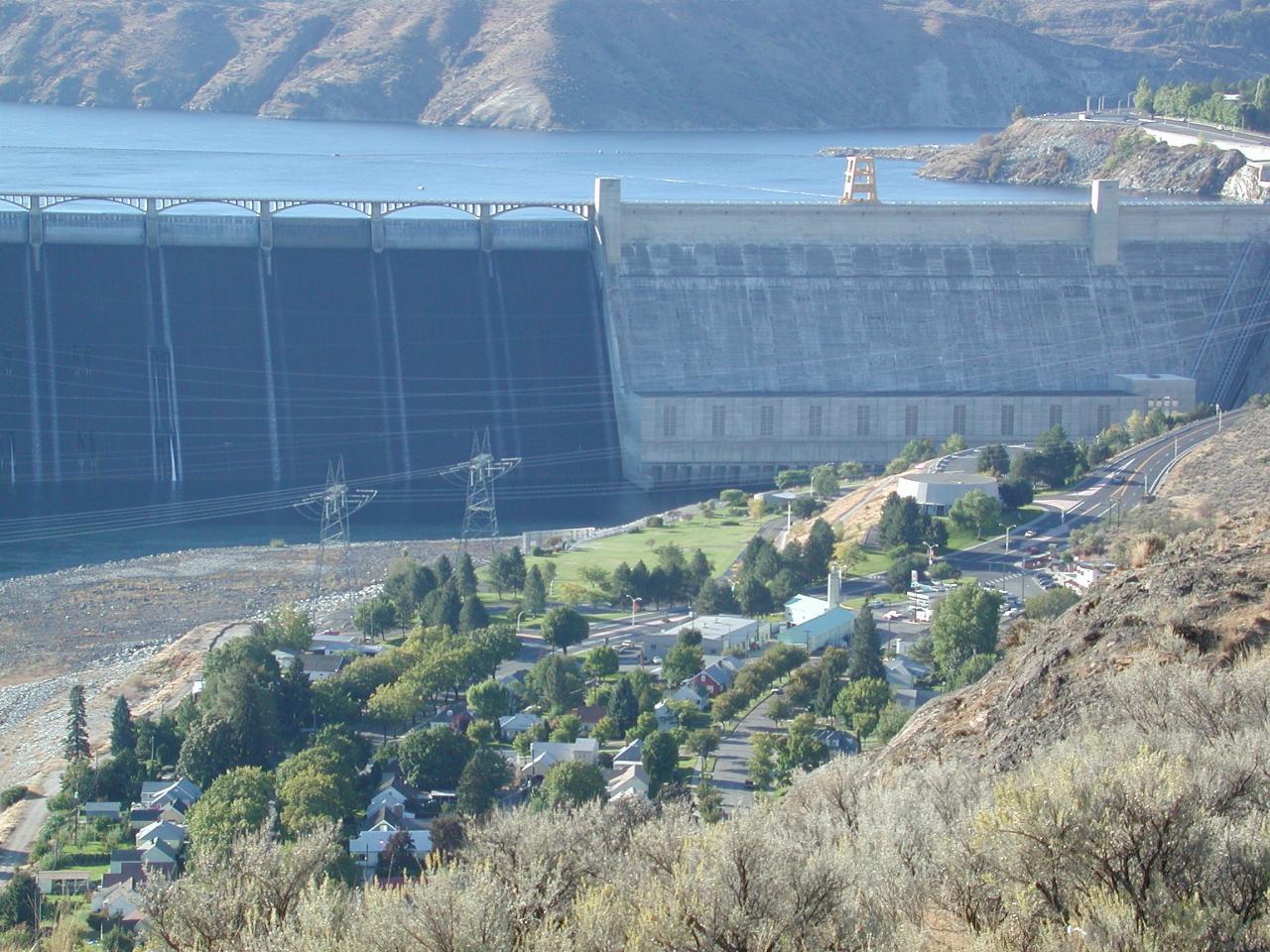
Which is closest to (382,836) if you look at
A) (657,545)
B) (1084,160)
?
(657,545)

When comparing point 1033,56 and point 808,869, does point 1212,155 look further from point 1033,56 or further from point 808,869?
point 808,869

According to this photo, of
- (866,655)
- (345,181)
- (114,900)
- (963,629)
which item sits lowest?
(114,900)

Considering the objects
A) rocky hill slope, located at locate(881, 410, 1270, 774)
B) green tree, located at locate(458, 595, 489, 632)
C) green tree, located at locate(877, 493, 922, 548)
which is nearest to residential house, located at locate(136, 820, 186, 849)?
rocky hill slope, located at locate(881, 410, 1270, 774)

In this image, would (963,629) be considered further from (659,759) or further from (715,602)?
(659,759)

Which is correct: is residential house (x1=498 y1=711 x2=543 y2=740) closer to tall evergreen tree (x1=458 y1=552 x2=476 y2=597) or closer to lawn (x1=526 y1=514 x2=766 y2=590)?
tall evergreen tree (x1=458 y1=552 x2=476 y2=597)

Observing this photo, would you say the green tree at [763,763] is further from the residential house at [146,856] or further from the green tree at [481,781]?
the residential house at [146,856]

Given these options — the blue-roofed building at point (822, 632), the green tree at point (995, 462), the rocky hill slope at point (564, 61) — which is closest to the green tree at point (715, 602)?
the blue-roofed building at point (822, 632)

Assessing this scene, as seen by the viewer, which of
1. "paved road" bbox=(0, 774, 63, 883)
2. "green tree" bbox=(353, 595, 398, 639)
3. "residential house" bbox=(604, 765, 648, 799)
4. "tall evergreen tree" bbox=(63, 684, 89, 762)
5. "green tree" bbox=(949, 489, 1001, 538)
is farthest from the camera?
"green tree" bbox=(949, 489, 1001, 538)
